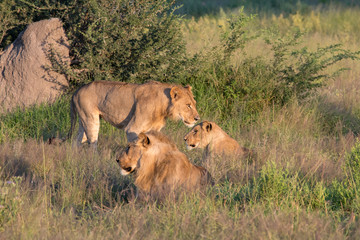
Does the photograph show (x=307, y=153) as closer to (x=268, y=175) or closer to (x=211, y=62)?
(x=268, y=175)

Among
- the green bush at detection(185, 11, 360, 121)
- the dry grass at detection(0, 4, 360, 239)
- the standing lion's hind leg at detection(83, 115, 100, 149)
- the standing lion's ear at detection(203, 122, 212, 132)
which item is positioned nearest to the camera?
the dry grass at detection(0, 4, 360, 239)

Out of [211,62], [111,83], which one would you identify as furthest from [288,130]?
[111,83]

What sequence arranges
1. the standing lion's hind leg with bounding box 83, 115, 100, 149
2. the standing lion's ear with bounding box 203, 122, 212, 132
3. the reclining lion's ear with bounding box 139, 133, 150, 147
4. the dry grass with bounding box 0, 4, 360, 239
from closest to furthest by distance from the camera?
the dry grass with bounding box 0, 4, 360, 239
the reclining lion's ear with bounding box 139, 133, 150, 147
the standing lion's ear with bounding box 203, 122, 212, 132
the standing lion's hind leg with bounding box 83, 115, 100, 149

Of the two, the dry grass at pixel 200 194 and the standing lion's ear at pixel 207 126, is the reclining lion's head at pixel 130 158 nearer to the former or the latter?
the dry grass at pixel 200 194

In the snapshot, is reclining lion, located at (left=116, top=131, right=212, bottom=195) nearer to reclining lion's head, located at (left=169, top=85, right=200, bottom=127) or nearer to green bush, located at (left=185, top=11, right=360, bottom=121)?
reclining lion's head, located at (left=169, top=85, right=200, bottom=127)

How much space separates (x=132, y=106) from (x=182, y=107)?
0.70 meters

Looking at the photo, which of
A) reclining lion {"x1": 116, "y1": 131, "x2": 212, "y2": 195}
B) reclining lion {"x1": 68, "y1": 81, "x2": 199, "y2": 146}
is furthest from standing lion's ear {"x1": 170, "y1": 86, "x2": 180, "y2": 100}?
reclining lion {"x1": 116, "y1": 131, "x2": 212, "y2": 195}

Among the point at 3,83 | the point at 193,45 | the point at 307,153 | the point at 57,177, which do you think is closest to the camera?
the point at 57,177

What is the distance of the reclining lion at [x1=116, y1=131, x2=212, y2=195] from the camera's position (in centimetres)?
481

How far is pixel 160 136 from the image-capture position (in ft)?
16.6

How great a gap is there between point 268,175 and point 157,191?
1077mm

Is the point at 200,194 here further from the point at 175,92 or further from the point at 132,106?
the point at 132,106

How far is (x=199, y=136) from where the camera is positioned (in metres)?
6.80

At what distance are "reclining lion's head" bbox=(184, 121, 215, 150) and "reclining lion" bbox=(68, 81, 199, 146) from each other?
0.37ft
